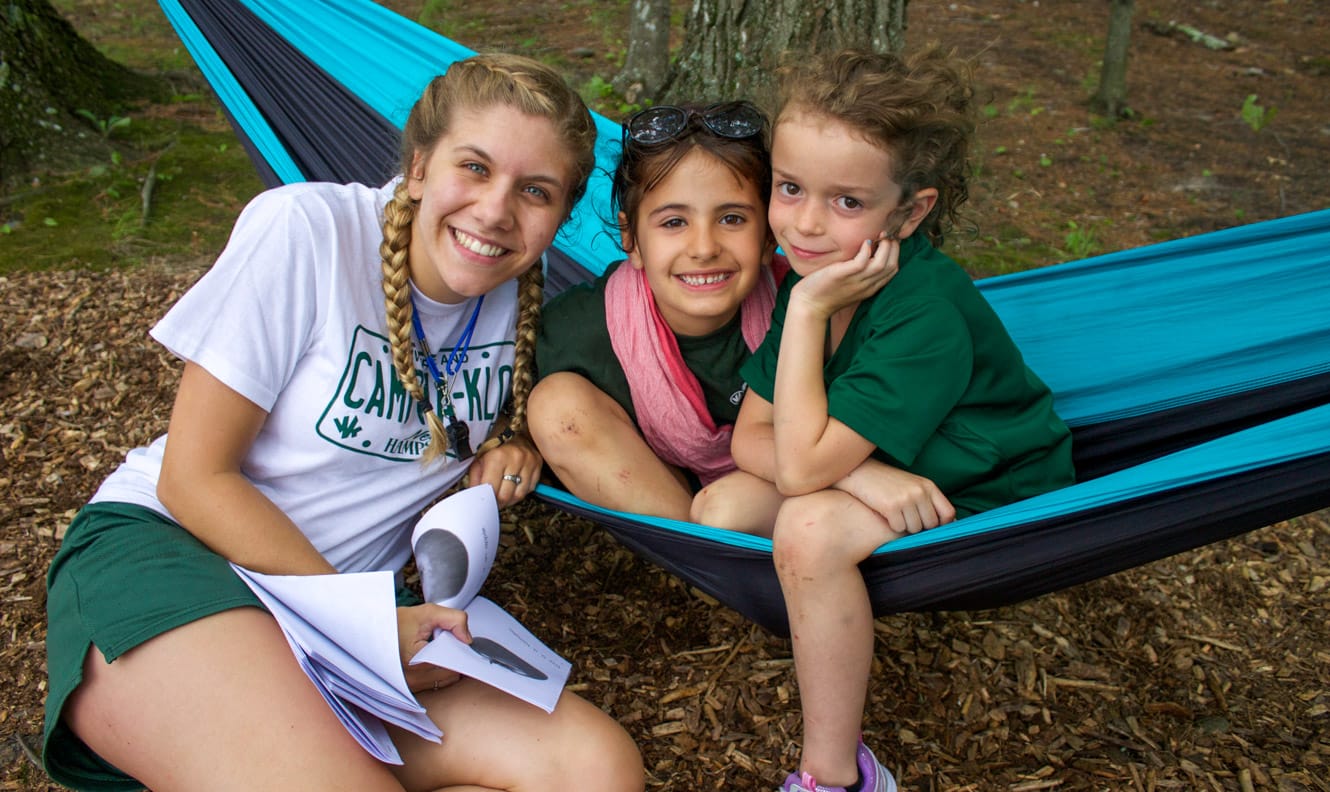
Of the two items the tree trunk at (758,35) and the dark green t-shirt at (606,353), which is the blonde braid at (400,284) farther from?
the tree trunk at (758,35)

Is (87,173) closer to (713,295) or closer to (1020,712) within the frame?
(713,295)

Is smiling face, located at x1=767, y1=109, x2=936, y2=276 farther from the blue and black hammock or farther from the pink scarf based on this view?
the blue and black hammock

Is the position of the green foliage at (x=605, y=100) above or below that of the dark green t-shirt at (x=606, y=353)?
below

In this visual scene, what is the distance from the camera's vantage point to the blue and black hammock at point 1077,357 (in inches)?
54.1

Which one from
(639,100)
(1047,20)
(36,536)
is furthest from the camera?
(1047,20)

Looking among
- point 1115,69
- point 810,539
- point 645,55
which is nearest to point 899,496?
point 810,539

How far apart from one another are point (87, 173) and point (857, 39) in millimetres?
2483

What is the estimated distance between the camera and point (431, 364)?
1647mm

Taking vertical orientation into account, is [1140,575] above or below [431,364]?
below

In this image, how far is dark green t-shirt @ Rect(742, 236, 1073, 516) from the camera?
4.70 feet

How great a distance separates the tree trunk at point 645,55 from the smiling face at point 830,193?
3051 millimetres

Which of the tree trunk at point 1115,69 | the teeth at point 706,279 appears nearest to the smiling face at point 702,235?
the teeth at point 706,279

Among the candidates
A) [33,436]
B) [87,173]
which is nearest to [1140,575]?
[33,436]

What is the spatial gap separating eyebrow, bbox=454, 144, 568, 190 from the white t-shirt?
0.19 meters
